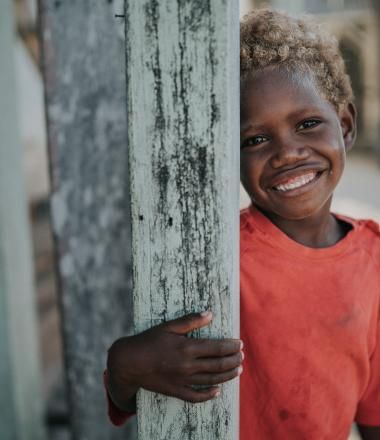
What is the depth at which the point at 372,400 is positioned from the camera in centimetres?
154

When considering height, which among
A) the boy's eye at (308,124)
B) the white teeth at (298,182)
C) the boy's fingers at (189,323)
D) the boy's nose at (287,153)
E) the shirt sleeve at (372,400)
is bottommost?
the shirt sleeve at (372,400)

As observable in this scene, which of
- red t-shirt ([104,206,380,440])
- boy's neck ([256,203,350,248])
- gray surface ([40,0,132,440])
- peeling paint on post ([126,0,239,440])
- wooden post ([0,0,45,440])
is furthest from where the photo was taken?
wooden post ([0,0,45,440])

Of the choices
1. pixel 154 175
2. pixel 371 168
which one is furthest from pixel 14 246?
pixel 371 168

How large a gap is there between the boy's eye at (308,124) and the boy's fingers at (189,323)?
0.54m

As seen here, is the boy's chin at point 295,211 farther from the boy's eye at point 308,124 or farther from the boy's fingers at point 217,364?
the boy's fingers at point 217,364

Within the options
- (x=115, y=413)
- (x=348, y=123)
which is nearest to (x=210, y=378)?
(x=115, y=413)

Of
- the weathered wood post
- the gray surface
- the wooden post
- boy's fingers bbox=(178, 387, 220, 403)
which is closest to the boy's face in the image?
the weathered wood post

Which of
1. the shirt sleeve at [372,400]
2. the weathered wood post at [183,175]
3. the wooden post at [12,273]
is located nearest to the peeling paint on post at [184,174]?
the weathered wood post at [183,175]

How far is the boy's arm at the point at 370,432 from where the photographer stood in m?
1.57

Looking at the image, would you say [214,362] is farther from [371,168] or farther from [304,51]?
[371,168]

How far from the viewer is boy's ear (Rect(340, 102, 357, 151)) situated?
60.5 inches

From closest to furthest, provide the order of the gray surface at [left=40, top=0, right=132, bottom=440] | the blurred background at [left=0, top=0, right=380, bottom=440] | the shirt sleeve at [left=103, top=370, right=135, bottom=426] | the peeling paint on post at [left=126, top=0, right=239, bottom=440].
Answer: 1. the peeling paint on post at [left=126, top=0, right=239, bottom=440]
2. the shirt sleeve at [left=103, top=370, right=135, bottom=426]
3. the gray surface at [left=40, top=0, right=132, bottom=440]
4. the blurred background at [left=0, top=0, right=380, bottom=440]

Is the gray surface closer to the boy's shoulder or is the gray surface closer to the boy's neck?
the boy's neck

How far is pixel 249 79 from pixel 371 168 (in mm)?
12275
